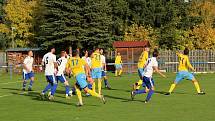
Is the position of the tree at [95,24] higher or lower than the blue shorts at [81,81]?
higher

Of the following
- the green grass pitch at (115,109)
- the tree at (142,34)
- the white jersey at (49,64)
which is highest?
the tree at (142,34)

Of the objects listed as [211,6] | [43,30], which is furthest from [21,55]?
[211,6]

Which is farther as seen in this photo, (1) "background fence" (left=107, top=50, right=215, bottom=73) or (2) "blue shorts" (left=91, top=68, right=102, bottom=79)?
(1) "background fence" (left=107, top=50, right=215, bottom=73)

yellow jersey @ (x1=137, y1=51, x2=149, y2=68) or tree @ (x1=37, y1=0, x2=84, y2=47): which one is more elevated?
tree @ (x1=37, y1=0, x2=84, y2=47)

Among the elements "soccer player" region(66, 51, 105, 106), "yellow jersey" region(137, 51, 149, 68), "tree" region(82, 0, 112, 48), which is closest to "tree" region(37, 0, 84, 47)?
"tree" region(82, 0, 112, 48)

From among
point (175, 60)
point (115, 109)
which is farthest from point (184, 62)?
point (175, 60)

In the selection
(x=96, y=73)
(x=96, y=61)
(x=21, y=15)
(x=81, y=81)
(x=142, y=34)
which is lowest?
(x=81, y=81)

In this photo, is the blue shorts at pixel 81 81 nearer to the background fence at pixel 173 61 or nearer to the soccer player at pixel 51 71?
the soccer player at pixel 51 71

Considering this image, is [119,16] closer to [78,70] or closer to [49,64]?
[49,64]

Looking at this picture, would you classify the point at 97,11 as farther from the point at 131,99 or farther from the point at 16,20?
the point at 131,99

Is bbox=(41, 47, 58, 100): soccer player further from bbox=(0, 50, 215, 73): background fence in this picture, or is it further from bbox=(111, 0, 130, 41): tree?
bbox=(111, 0, 130, 41): tree

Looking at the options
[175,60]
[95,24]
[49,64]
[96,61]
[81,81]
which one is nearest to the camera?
[81,81]

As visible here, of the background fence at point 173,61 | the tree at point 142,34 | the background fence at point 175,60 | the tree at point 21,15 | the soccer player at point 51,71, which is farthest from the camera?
the tree at point 21,15

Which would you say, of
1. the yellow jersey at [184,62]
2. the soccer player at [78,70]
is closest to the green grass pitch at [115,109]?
the soccer player at [78,70]
